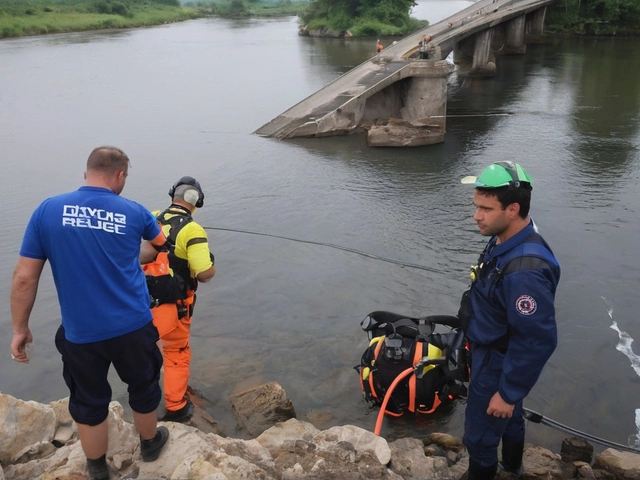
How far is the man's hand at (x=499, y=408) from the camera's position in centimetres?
300

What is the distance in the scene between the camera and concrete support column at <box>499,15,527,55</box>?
1331 inches

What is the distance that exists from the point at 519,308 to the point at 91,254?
2.22 m

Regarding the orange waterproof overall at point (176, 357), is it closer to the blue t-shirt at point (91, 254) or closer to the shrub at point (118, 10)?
the blue t-shirt at point (91, 254)

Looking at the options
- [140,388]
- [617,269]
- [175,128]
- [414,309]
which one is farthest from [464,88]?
[140,388]

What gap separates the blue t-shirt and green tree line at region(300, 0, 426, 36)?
5391 cm

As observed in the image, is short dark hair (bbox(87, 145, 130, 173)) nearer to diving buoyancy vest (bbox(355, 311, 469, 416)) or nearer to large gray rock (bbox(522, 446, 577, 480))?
diving buoyancy vest (bbox(355, 311, 469, 416))

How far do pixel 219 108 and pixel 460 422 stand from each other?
16695 mm

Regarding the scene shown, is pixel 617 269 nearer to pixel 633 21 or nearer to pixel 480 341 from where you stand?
pixel 480 341

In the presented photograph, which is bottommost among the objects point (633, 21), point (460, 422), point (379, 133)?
point (460, 422)

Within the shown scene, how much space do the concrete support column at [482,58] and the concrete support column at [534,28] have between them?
42.4 feet

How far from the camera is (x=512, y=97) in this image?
69.4ft

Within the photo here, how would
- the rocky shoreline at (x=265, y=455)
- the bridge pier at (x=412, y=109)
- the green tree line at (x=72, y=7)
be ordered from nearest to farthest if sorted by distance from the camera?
the rocky shoreline at (x=265, y=455) → the bridge pier at (x=412, y=109) → the green tree line at (x=72, y=7)

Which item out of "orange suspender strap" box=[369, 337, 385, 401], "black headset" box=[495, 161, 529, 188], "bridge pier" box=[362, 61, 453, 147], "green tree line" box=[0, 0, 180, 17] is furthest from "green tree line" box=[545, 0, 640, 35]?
"green tree line" box=[0, 0, 180, 17]

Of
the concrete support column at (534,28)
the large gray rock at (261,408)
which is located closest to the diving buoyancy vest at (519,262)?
the large gray rock at (261,408)
